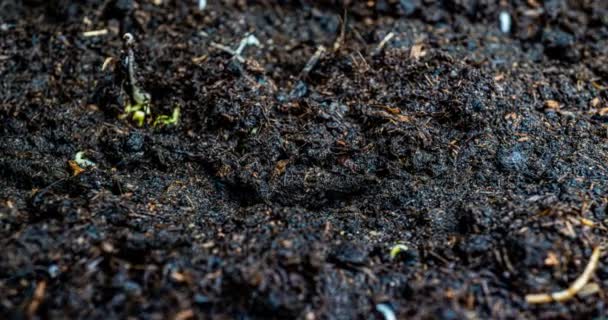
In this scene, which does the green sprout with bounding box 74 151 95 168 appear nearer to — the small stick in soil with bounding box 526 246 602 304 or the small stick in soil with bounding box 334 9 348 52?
the small stick in soil with bounding box 334 9 348 52

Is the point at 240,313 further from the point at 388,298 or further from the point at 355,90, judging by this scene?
the point at 355,90

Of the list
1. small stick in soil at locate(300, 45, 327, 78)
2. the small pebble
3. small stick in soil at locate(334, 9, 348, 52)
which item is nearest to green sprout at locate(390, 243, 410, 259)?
the small pebble

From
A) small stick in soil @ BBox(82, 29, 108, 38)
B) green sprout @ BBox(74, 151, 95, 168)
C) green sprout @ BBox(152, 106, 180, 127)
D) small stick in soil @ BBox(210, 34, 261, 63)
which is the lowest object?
green sprout @ BBox(74, 151, 95, 168)

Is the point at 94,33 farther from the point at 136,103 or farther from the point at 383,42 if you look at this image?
the point at 383,42

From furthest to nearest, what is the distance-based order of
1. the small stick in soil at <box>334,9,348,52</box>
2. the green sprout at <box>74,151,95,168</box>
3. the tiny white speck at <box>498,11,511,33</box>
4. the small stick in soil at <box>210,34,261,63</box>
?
the tiny white speck at <box>498,11,511,33</box>
the small stick in soil at <box>334,9,348,52</box>
the small stick in soil at <box>210,34,261,63</box>
the green sprout at <box>74,151,95,168</box>

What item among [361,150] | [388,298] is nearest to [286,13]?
[361,150]

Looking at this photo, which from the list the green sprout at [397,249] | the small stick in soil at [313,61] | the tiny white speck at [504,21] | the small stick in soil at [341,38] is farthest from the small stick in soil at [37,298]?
the tiny white speck at [504,21]

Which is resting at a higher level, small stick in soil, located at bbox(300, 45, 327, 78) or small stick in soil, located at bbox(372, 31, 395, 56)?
small stick in soil, located at bbox(372, 31, 395, 56)

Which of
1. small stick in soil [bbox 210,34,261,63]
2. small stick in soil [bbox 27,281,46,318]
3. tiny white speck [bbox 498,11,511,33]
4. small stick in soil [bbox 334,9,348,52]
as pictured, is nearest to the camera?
small stick in soil [bbox 27,281,46,318]

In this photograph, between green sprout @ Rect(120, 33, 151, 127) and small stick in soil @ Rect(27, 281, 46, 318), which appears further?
green sprout @ Rect(120, 33, 151, 127)
